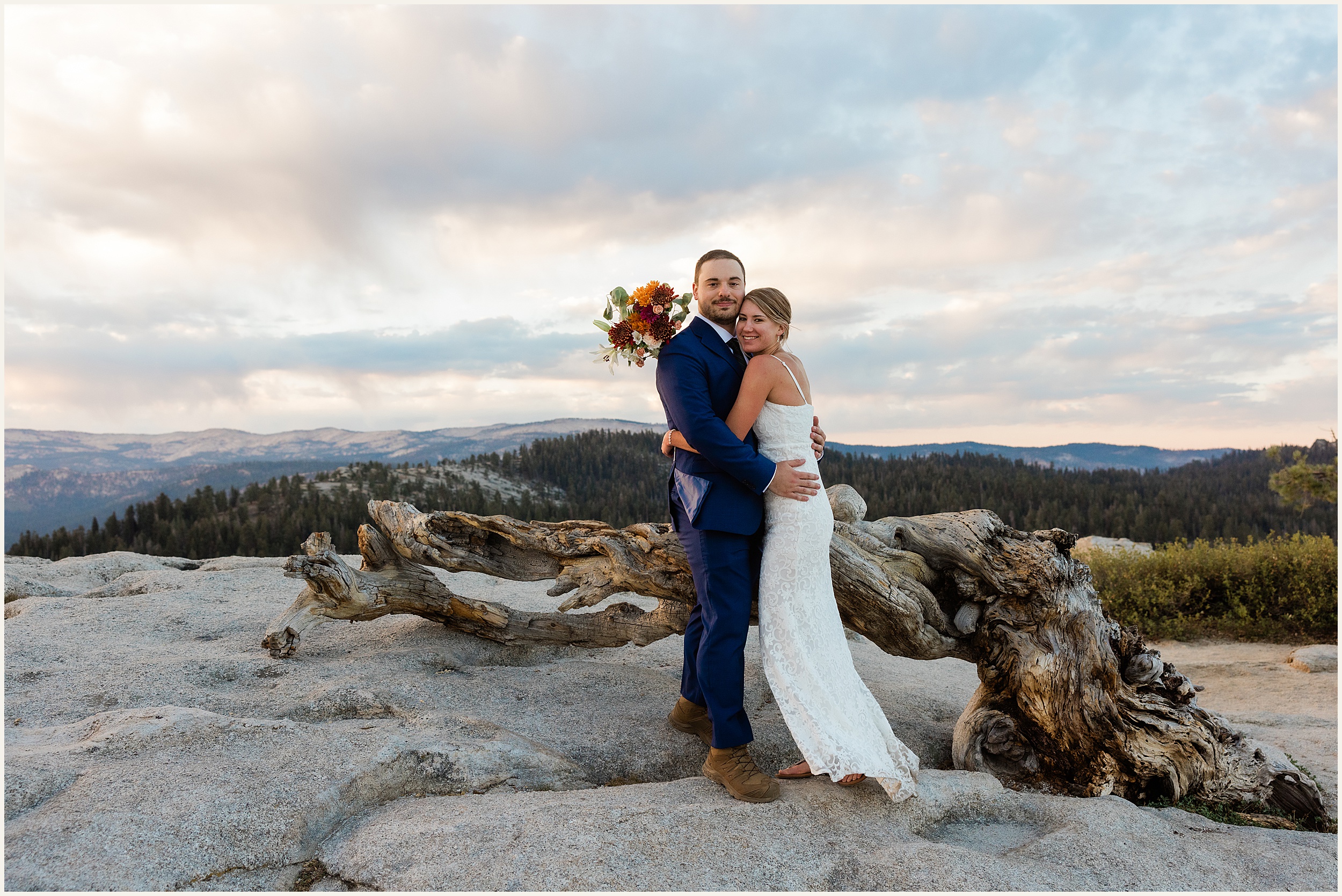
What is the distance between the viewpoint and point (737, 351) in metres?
4.75

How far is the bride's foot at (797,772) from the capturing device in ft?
15.3

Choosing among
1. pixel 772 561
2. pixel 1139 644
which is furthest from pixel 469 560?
A: pixel 1139 644

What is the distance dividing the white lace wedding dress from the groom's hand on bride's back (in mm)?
67

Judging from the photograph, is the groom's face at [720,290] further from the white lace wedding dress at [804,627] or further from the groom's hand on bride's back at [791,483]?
the groom's hand on bride's back at [791,483]

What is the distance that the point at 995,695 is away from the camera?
18.9ft

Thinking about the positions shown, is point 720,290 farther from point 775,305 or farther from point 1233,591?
point 1233,591

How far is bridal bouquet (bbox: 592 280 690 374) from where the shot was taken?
483cm

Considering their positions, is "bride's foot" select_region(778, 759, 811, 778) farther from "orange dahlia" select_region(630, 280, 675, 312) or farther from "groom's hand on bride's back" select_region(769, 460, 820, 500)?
"orange dahlia" select_region(630, 280, 675, 312)

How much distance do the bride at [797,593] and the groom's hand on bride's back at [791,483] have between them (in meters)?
0.08

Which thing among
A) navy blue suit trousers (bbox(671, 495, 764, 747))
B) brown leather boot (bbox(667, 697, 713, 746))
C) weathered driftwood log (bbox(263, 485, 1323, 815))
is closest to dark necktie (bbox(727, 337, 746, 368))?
navy blue suit trousers (bbox(671, 495, 764, 747))

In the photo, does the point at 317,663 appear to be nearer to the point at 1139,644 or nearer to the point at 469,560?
the point at 469,560

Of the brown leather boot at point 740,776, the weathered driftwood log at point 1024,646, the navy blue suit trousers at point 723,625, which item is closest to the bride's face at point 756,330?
the navy blue suit trousers at point 723,625

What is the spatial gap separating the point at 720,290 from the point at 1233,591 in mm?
14415

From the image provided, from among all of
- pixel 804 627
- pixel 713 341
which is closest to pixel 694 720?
pixel 804 627
